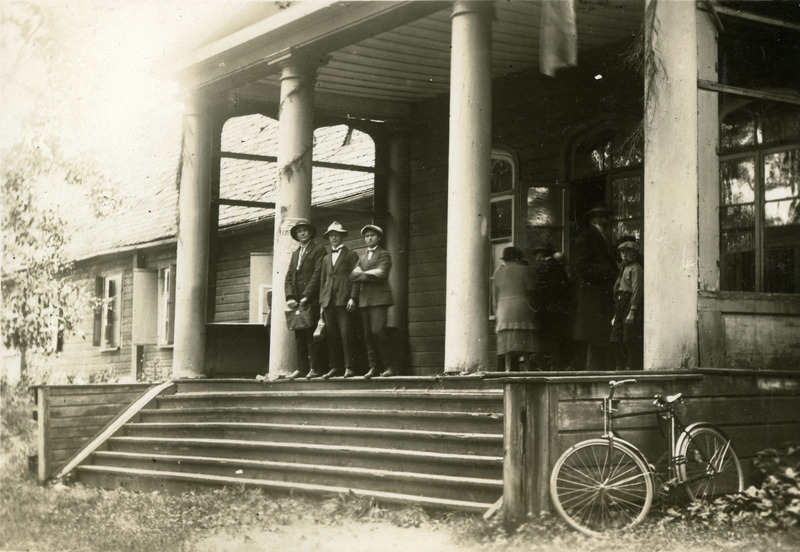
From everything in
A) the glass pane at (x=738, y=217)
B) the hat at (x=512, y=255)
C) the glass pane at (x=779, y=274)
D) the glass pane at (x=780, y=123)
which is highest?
the glass pane at (x=780, y=123)

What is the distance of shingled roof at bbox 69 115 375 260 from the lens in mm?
16438

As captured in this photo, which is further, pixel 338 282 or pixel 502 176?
pixel 502 176

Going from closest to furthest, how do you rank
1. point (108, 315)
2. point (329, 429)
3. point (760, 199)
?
point (760, 199) → point (329, 429) → point (108, 315)

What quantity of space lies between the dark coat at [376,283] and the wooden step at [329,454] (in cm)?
187

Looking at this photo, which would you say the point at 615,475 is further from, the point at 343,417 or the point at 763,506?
the point at 343,417

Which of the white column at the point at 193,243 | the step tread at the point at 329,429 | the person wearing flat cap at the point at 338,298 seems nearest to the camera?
the step tread at the point at 329,429

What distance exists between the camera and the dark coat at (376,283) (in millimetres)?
11125

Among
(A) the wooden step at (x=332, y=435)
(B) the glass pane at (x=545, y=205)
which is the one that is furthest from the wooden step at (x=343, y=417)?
(B) the glass pane at (x=545, y=205)

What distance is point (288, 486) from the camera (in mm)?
9445

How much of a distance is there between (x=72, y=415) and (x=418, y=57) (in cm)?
600

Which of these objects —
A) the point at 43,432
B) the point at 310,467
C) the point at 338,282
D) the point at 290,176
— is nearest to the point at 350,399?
the point at 310,467

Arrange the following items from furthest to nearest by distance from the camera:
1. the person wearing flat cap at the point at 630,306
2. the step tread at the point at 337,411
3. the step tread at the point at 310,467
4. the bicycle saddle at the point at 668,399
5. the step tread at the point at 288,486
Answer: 1. the person wearing flat cap at the point at 630,306
2. the step tread at the point at 337,411
3. the step tread at the point at 310,467
4. the step tread at the point at 288,486
5. the bicycle saddle at the point at 668,399

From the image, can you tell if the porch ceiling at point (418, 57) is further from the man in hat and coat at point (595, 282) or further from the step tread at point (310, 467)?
the step tread at point (310, 467)

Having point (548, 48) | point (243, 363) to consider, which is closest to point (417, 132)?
point (243, 363)
